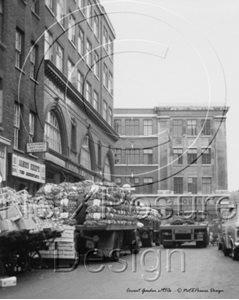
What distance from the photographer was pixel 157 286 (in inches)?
465

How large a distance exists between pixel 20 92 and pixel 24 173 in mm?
3692

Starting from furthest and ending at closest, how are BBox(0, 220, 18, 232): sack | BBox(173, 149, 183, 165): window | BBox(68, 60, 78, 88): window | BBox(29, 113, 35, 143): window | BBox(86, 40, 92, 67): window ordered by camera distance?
BBox(173, 149, 183, 165): window < BBox(86, 40, 92, 67): window < BBox(68, 60, 78, 88): window < BBox(29, 113, 35, 143): window < BBox(0, 220, 18, 232): sack

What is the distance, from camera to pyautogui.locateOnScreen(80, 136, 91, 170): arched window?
41.1m

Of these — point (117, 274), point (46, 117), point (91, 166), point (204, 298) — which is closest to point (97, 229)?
point (117, 274)

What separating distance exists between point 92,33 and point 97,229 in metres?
28.1

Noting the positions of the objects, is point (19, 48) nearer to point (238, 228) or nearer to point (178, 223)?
point (178, 223)

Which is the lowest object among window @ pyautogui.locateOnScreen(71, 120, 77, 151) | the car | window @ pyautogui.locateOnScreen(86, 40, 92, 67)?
the car

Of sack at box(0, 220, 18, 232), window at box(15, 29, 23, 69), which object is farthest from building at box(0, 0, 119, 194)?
sack at box(0, 220, 18, 232)

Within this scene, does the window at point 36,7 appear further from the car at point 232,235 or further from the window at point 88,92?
the car at point 232,235

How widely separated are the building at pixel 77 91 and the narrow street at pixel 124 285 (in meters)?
17.3

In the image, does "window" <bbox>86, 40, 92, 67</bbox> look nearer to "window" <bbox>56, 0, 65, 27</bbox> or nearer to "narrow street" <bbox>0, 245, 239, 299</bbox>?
"window" <bbox>56, 0, 65, 27</bbox>

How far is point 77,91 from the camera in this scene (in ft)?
127

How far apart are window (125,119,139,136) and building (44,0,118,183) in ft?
46.3

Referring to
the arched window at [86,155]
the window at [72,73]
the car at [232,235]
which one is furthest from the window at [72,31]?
the car at [232,235]
